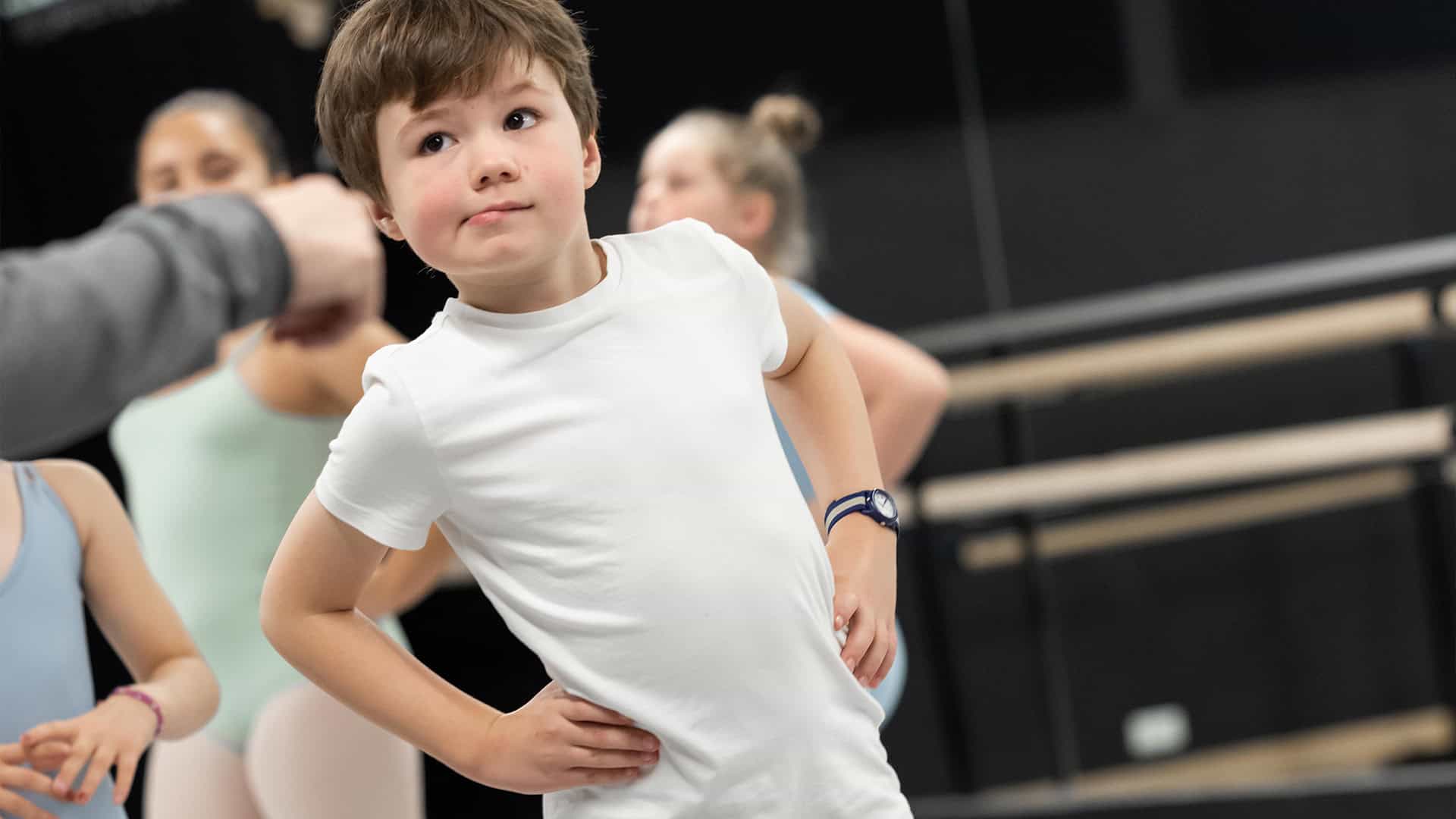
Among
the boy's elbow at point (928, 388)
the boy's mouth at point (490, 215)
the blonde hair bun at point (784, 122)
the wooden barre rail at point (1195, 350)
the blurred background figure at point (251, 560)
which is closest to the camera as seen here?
the boy's mouth at point (490, 215)

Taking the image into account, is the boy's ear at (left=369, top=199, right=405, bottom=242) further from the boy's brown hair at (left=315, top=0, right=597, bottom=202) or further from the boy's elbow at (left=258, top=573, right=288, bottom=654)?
the boy's elbow at (left=258, top=573, right=288, bottom=654)

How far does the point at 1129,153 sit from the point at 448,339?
1.78 metres

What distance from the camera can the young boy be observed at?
1.33ft

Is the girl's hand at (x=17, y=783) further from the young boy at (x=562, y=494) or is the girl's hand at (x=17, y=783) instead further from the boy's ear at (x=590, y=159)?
the boy's ear at (x=590, y=159)

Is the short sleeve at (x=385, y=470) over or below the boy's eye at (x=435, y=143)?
below

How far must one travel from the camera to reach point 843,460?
47cm

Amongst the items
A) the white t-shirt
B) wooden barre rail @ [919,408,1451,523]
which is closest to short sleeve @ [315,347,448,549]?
the white t-shirt

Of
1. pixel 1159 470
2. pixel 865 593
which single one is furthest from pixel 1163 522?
pixel 865 593

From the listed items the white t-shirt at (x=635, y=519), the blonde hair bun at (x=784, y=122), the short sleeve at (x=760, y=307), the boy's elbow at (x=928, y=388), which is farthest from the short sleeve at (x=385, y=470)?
the blonde hair bun at (x=784, y=122)

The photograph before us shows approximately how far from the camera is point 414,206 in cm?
40

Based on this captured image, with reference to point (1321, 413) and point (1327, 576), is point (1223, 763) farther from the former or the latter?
point (1321, 413)

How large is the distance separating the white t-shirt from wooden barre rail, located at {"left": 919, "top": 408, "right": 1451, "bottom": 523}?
154 cm

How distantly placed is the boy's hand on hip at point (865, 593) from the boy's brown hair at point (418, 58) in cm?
15

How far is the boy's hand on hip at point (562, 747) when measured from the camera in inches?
16.8
